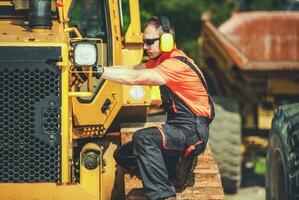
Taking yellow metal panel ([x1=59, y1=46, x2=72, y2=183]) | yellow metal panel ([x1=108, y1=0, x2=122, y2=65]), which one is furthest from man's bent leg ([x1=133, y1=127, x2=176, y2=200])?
yellow metal panel ([x1=108, y1=0, x2=122, y2=65])

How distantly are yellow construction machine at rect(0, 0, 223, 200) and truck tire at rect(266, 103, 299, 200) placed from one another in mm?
822

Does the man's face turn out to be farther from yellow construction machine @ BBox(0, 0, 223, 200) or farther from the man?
yellow construction machine @ BBox(0, 0, 223, 200)

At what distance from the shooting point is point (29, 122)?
5574 mm

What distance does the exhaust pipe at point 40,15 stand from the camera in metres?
5.90

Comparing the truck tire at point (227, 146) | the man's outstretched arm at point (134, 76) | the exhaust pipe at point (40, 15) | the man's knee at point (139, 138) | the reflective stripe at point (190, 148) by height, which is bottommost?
the truck tire at point (227, 146)

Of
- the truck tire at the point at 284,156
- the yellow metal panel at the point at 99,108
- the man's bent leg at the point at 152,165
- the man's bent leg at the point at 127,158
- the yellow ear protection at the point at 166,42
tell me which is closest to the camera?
the man's bent leg at the point at 152,165

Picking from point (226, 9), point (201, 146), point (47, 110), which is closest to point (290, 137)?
point (201, 146)

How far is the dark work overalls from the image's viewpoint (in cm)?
568

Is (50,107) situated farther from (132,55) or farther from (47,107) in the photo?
(132,55)

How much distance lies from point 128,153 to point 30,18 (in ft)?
3.88

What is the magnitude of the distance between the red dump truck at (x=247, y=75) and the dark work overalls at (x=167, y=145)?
444 centimetres

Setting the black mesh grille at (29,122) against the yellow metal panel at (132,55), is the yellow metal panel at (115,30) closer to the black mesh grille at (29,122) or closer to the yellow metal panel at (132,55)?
the yellow metal panel at (132,55)

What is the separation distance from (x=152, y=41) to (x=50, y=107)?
35.1 inches

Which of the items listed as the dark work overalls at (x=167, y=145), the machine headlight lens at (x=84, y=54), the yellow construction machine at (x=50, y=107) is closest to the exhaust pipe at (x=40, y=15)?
the yellow construction machine at (x=50, y=107)
